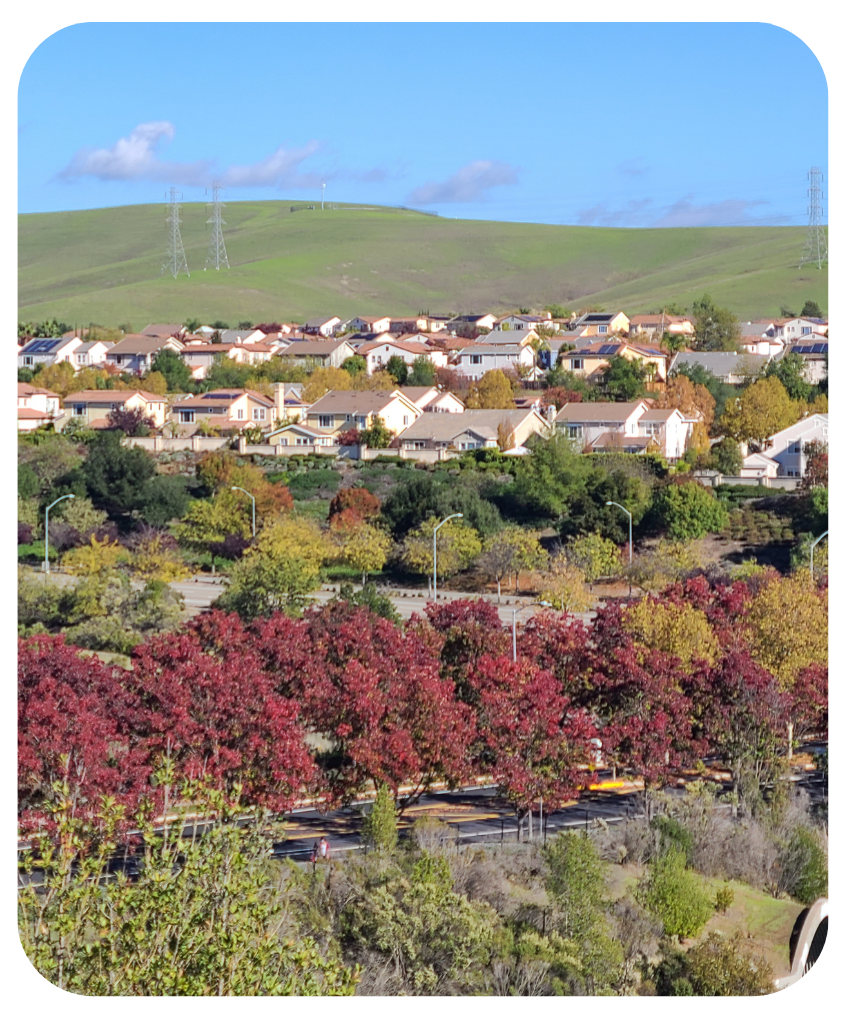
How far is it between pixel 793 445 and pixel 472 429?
22.9 feet

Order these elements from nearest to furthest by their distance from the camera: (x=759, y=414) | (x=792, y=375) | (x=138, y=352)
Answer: (x=759, y=414) → (x=792, y=375) → (x=138, y=352)

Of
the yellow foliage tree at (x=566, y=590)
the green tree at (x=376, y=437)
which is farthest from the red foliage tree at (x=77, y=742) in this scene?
the green tree at (x=376, y=437)

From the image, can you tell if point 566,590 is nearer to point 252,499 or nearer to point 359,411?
point 252,499

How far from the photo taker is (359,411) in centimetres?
3198

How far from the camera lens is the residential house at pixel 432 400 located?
33.5 metres

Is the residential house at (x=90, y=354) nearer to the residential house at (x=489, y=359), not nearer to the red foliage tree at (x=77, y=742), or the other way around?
the residential house at (x=489, y=359)

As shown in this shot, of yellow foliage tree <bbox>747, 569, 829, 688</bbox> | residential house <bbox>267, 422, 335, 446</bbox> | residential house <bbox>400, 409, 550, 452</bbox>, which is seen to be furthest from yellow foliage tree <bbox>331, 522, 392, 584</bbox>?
yellow foliage tree <bbox>747, 569, 829, 688</bbox>

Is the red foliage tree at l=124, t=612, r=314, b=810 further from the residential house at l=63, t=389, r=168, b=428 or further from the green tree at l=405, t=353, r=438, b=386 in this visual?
the green tree at l=405, t=353, r=438, b=386

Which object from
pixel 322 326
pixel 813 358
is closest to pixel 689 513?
pixel 813 358

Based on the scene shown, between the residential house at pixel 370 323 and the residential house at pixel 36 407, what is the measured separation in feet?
59.5

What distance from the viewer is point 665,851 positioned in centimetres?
959

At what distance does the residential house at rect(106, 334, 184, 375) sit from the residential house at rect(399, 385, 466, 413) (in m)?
14.3

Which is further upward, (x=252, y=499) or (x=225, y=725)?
(x=252, y=499)
